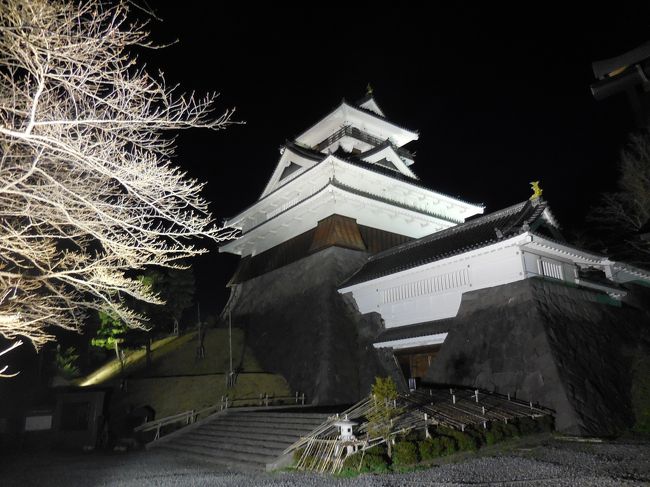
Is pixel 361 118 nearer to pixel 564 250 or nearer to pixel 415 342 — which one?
pixel 564 250

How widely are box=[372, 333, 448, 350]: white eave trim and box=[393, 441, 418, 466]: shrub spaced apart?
242 inches

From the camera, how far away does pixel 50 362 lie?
73.0 feet

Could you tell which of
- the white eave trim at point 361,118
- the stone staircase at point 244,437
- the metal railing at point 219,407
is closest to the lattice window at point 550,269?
the stone staircase at point 244,437

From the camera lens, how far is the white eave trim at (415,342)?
13930mm

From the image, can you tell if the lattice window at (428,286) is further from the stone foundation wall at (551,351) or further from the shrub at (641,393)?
the shrub at (641,393)

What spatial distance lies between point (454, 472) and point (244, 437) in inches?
255

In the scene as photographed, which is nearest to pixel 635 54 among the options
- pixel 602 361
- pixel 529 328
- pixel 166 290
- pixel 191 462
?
pixel 529 328

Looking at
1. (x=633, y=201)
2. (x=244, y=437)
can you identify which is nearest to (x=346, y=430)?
(x=244, y=437)

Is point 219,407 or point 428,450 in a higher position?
point 219,407

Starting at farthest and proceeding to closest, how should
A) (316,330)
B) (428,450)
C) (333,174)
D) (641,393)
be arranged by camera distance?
1. (333,174)
2. (316,330)
3. (641,393)
4. (428,450)

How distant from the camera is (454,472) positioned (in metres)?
7.20

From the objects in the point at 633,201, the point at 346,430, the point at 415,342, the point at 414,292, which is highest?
the point at 633,201

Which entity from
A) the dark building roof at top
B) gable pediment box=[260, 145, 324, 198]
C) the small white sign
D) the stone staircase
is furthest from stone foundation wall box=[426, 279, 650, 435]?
the small white sign

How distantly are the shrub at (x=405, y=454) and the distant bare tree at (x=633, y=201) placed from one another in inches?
638
